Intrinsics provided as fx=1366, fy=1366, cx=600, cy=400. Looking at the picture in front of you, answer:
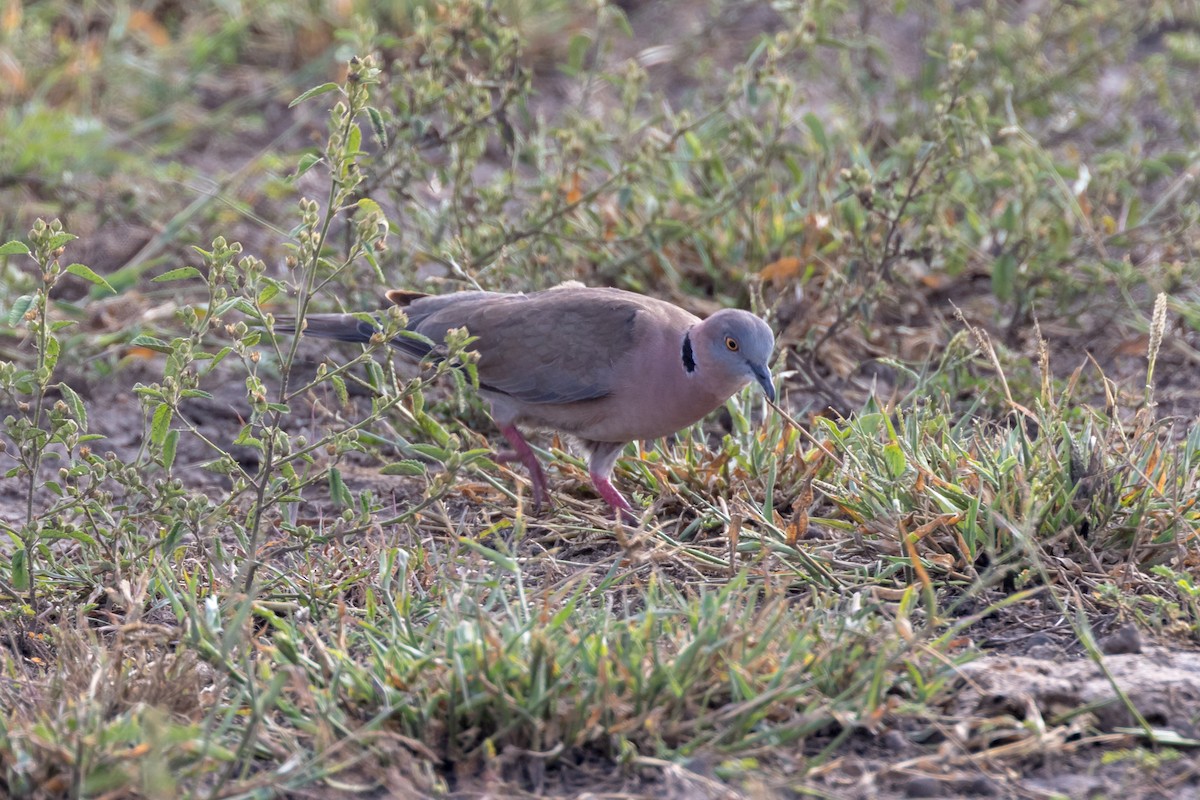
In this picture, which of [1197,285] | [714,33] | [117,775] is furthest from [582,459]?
[714,33]

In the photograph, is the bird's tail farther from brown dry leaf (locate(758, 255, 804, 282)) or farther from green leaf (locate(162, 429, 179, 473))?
brown dry leaf (locate(758, 255, 804, 282))

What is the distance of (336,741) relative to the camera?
2713 mm

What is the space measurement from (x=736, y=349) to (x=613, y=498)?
1.96 ft

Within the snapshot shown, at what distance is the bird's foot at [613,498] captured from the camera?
3.91 meters

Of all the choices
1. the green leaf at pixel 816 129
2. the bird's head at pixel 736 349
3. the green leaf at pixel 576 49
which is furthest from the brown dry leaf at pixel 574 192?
the bird's head at pixel 736 349

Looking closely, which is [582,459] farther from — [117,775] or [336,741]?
[117,775]

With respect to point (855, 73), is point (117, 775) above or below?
below

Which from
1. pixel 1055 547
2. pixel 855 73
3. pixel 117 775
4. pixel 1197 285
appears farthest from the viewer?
pixel 855 73

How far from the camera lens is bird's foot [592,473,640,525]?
3910mm

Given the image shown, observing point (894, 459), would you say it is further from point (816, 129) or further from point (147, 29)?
point (147, 29)

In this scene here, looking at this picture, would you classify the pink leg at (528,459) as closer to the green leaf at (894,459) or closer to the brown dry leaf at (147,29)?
the green leaf at (894,459)

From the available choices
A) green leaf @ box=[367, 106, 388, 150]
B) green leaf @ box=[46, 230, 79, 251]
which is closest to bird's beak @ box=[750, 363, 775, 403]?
green leaf @ box=[367, 106, 388, 150]

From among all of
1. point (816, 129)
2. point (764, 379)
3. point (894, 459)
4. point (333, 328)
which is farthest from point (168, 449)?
point (816, 129)

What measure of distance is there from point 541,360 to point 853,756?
1.74 m
